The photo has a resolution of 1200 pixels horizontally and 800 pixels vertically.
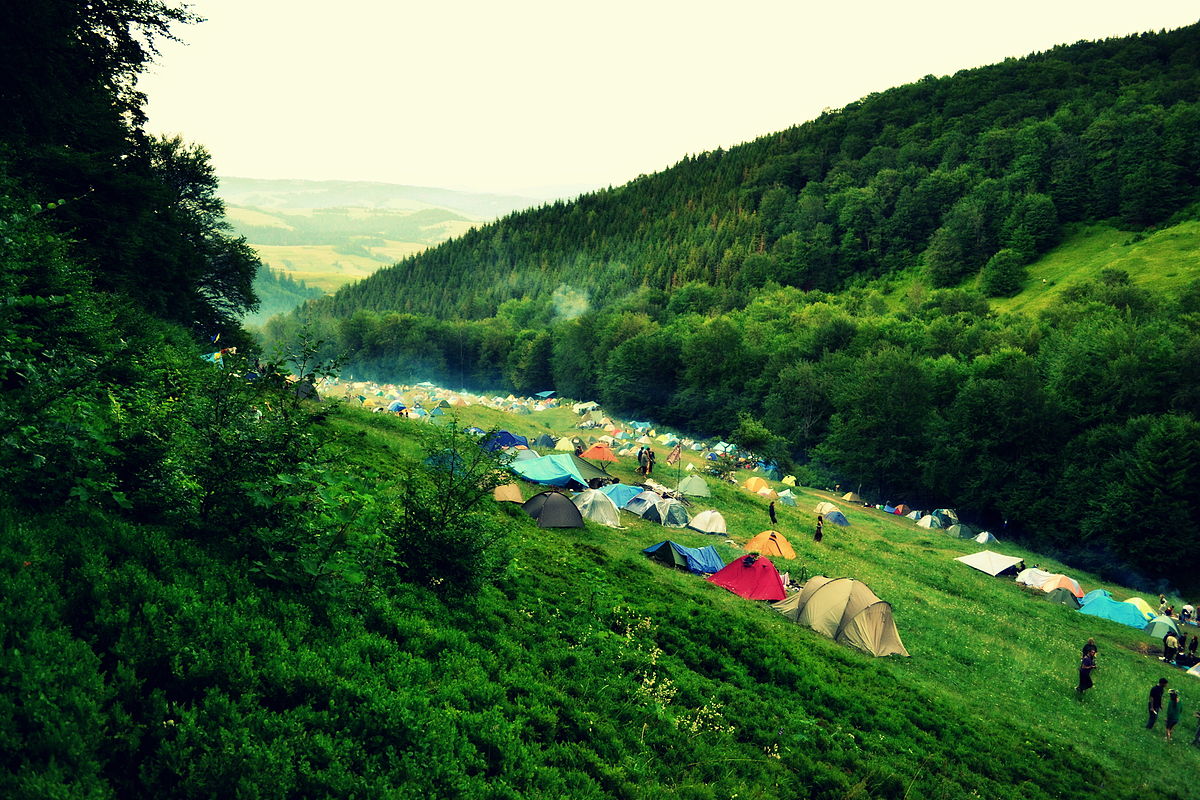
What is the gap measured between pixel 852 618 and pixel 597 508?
12.0 metres

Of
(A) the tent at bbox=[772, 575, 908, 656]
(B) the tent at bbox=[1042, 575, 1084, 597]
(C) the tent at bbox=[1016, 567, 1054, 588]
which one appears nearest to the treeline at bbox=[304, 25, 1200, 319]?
(C) the tent at bbox=[1016, 567, 1054, 588]

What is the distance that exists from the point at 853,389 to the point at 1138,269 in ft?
168

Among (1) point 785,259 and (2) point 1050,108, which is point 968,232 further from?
(2) point 1050,108

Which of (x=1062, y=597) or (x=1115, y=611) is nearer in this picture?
(x=1115, y=611)

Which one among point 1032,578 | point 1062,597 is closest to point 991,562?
point 1032,578

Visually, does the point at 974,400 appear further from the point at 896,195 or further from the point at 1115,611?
the point at 896,195

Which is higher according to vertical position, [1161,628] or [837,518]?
[1161,628]

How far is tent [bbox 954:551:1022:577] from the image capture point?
34562 millimetres

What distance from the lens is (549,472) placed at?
Answer: 102 ft

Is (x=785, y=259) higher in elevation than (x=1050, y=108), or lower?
lower

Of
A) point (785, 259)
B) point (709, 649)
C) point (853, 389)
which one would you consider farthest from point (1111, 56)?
point (709, 649)

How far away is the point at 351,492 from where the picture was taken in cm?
895

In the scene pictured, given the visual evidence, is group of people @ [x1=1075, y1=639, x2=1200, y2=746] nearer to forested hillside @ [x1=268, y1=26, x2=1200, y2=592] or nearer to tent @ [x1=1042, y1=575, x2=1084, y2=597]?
tent @ [x1=1042, y1=575, x2=1084, y2=597]

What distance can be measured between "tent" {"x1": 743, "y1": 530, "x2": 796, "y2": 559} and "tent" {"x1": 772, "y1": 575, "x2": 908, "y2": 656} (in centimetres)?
724
